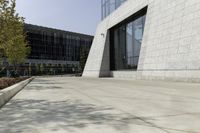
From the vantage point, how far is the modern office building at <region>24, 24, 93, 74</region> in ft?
351

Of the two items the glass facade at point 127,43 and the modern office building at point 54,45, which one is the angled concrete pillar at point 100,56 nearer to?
the glass facade at point 127,43

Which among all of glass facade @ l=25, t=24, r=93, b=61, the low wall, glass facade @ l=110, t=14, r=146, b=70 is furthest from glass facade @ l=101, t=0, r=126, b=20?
glass facade @ l=25, t=24, r=93, b=61

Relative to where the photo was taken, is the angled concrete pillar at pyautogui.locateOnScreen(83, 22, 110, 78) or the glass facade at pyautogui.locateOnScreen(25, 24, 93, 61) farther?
the glass facade at pyautogui.locateOnScreen(25, 24, 93, 61)

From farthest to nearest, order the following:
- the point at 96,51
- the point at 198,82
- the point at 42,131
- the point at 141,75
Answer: the point at 96,51 < the point at 141,75 < the point at 198,82 < the point at 42,131

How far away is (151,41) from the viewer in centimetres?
3119

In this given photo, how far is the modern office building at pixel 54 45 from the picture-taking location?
106938 millimetres

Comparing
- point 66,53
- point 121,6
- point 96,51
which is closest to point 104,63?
point 96,51

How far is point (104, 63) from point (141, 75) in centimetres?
1879

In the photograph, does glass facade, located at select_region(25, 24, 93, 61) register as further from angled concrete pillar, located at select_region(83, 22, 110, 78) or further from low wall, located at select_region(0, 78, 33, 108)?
low wall, located at select_region(0, 78, 33, 108)

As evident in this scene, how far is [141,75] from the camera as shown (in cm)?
3198

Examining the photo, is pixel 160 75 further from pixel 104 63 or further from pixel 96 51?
pixel 96 51

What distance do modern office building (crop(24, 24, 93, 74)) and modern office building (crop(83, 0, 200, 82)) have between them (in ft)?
177

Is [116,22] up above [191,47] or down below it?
above

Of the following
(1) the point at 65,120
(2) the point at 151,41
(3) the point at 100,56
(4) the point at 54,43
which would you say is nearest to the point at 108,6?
(3) the point at 100,56
